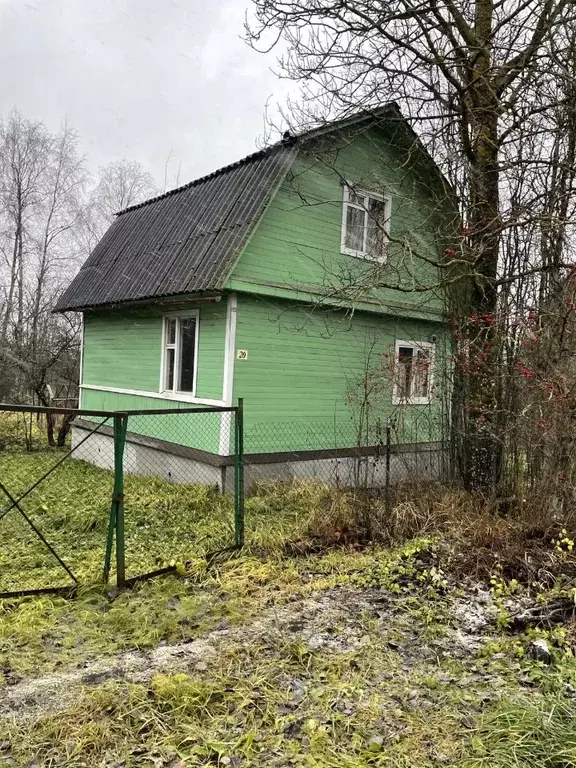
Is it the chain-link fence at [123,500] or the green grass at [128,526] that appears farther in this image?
the green grass at [128,526]

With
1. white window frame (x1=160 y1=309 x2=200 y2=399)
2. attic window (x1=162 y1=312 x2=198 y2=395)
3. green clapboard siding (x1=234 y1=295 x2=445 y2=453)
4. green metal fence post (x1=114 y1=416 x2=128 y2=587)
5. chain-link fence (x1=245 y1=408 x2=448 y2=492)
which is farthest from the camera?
attic window (x1=162 y1=312 x2=198 y2=395)

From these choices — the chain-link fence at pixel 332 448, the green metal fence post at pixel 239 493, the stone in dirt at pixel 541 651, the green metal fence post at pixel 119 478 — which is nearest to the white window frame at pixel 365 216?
the chain-link fence at pixel 332 448

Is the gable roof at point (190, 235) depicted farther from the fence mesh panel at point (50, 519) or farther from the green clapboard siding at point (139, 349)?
the fence mesh panel at point (50, 519)

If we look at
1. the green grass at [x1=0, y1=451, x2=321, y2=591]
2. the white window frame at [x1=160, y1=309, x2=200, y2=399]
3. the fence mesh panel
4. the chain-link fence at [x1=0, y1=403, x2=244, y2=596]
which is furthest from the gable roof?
the green grass at [x1=0, y1=451, x2=321, y2=591]

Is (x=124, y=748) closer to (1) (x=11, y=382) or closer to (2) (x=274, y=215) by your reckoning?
(2) (x=274, y=215)

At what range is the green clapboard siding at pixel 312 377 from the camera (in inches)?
354

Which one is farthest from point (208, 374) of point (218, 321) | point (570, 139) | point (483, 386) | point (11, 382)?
point (11, 382)

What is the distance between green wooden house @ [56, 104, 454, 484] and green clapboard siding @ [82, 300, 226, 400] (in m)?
0.04

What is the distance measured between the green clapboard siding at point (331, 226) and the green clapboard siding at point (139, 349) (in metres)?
1.15

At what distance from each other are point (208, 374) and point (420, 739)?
22.8 feet

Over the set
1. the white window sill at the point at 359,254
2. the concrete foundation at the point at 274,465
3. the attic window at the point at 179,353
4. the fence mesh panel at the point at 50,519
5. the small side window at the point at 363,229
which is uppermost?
the small side window at the point at 363,229

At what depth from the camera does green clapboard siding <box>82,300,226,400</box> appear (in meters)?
9.05

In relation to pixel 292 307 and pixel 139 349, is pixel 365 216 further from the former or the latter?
pixel 139 349

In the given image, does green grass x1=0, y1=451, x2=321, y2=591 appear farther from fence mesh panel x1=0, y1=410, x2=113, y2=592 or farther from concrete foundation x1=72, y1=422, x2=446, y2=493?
concrete foundation x1=72, y1=422, x2=446, y2=493
